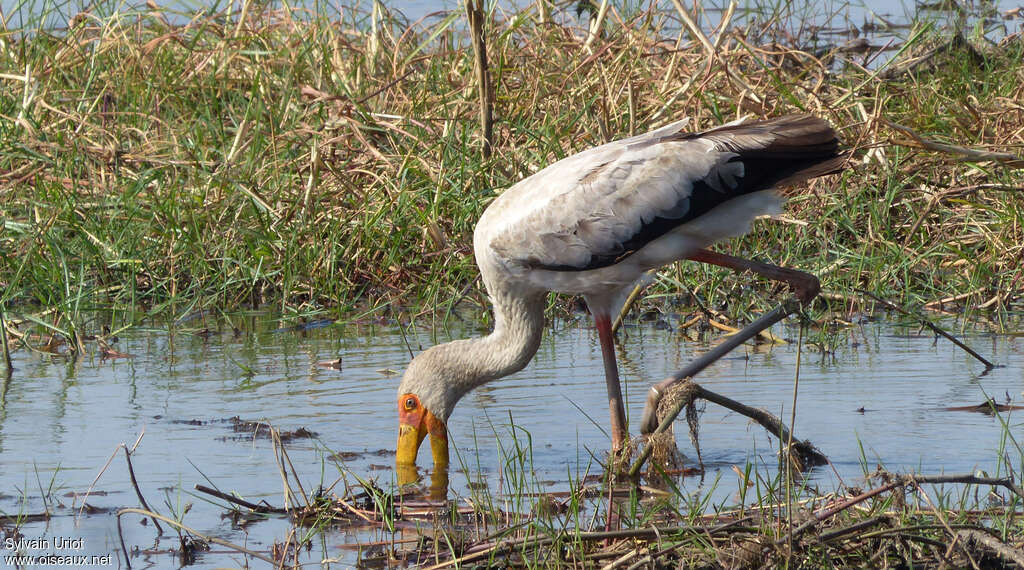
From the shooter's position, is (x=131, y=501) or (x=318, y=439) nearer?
(x=131, y=501)

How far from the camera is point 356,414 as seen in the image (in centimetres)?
559

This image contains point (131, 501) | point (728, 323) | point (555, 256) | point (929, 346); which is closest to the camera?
point (131, 501)

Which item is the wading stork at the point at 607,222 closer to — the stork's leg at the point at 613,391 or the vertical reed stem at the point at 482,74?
the stork's leg at the point at 613,391

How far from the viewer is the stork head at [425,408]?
503 cm

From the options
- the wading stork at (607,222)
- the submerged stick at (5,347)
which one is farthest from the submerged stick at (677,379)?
the submerged stick at (5,347)

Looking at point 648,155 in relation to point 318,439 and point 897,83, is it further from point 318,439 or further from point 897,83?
point 897,83

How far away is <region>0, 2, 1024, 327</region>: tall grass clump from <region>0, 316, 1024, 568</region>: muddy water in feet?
1.16

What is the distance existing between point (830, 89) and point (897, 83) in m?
0.62

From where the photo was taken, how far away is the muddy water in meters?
4.40

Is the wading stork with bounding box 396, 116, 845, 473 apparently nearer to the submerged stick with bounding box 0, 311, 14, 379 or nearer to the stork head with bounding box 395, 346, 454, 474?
the stork head with bounding box 395, 346, 454, 474

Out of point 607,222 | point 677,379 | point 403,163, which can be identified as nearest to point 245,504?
point 677,379

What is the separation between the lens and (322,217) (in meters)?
7.48

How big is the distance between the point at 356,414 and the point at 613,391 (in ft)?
3.45

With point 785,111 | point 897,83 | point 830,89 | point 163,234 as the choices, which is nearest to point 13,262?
point 163,234
